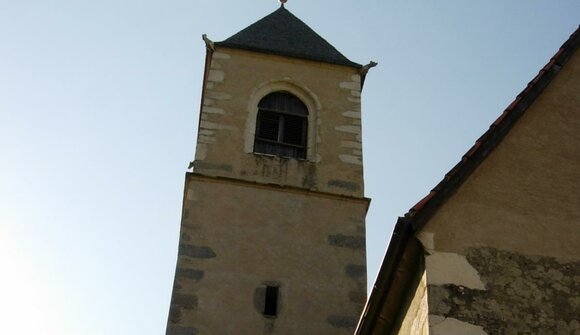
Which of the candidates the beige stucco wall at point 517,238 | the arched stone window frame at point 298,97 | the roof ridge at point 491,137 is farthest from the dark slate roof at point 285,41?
the beige stucco wall at point 517,238

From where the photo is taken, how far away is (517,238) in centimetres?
686

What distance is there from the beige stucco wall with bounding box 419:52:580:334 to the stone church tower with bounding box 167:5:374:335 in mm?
5188

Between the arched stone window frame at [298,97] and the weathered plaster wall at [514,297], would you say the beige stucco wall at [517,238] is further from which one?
the arched stone window frame at [298,97]

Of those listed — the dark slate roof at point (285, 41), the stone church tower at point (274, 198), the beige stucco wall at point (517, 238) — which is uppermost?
the dark slate roof at point (285, 41)

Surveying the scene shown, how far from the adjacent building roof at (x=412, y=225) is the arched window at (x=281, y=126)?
688cm

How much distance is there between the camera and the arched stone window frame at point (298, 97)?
1416 cm

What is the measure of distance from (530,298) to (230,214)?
→ 22.8 ft

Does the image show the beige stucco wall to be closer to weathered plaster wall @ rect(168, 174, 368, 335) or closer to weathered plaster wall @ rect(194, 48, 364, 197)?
weathered plaster wall @ rect(168, 174, 368, 335)

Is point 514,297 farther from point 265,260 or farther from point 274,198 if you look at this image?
point 274,198

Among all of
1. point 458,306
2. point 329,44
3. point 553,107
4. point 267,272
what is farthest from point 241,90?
point 458,306

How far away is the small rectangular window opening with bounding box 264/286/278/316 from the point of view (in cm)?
1191

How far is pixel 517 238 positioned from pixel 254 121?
8.12m

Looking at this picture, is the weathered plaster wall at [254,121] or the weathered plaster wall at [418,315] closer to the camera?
the weathered plaster wall at [418,315]

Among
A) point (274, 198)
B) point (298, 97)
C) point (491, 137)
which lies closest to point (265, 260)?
point (274, 198)
